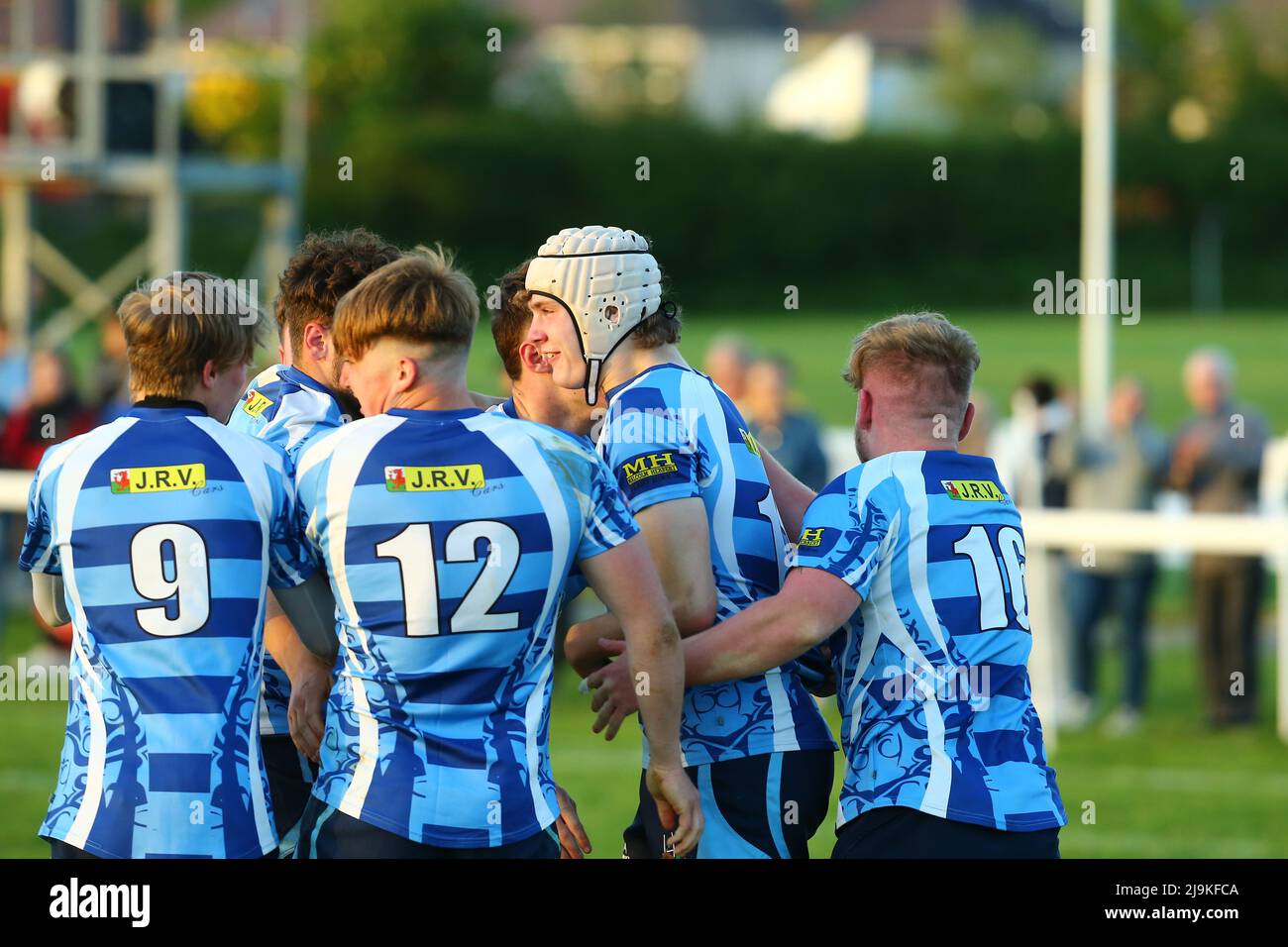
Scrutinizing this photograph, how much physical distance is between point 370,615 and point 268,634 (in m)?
0.45

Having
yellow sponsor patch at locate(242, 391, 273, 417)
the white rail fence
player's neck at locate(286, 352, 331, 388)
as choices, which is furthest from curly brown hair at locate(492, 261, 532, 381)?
the white rail fence

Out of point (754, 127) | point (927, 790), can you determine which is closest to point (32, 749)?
point (927, 790)

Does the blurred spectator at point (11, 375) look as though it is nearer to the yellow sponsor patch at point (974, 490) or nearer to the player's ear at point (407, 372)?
the player's ear at point (407, 372)

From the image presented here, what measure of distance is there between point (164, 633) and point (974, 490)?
1.75m

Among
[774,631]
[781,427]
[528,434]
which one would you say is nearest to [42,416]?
[781,427]

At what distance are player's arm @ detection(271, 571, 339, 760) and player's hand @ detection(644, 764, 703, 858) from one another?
2.36ft

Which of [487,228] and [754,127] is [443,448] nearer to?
[487,228]

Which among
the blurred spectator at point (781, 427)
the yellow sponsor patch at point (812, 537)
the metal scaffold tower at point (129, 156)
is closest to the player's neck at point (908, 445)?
the yellow sponsor patch at point (812, 537)

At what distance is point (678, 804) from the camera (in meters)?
3.65

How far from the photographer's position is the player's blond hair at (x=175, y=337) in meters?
3.59

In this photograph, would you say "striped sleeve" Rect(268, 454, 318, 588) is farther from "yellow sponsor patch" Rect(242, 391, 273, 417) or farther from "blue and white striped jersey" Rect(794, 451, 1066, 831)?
"blue and white striped jersey" Rect(794, 451, 1066, 831)

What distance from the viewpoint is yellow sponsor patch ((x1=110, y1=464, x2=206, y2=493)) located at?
345 cm

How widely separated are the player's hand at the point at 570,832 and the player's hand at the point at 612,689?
22 centimetres

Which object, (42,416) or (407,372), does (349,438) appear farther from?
(42,416)
